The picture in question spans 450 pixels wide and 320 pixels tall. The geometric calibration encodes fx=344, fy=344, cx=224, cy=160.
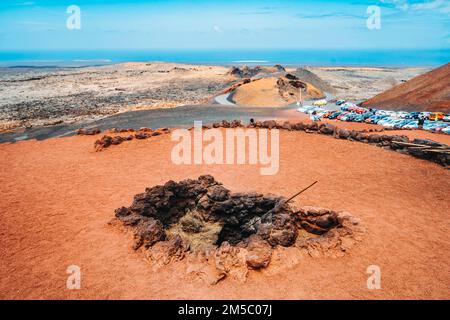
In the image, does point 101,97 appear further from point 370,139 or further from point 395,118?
point 370,139

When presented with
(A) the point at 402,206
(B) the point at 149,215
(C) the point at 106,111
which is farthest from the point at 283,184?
(C) the point at 106,111

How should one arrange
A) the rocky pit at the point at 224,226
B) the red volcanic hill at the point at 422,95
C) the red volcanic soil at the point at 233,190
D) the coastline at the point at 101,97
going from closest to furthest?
the red volcanic soil at the point at 233,190 → the rocky pit at the point at 224,226 → the red volcanic hill at the point at 422,95 → the coastline at the point at 101,97

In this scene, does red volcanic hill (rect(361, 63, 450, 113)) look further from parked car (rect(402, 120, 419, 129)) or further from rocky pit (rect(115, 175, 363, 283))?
rocky pit (rect(115, 175, 363, 283))

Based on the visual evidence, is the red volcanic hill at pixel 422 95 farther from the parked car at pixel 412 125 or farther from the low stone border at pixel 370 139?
the low stone border at pixel 370 139

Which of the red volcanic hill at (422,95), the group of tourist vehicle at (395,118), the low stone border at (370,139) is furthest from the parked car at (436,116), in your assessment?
the low stone border at (370,139)

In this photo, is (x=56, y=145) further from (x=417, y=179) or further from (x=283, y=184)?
(x=417, y=179)

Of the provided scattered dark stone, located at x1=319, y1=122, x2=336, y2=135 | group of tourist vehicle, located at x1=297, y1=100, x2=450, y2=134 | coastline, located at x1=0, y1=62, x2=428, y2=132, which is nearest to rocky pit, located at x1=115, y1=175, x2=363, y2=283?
scattered dark stone, located at x1=319, y1=122, x2=336, y2=135
